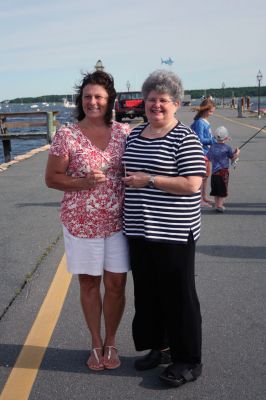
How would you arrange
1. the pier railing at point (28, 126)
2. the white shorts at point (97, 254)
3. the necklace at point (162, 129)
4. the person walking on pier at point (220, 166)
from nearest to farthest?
the necklace at point (162, 129) < the white shorts at point (97, 254) < the person walking on pier at point (220, 166) < the pier railing at point (28, 126)

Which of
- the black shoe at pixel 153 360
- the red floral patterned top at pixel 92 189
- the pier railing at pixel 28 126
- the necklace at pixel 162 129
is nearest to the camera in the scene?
the necklace at pixel 162 129

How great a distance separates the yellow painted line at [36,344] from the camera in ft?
10.3

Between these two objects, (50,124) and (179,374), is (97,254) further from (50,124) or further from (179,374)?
(50,124)

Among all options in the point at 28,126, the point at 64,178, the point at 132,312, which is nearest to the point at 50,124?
the point at 28,126

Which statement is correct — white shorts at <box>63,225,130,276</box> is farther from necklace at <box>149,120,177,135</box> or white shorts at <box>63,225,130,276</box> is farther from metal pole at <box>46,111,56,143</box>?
metal pole at <box>46,111,56,143</box>

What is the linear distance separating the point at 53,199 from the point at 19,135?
1181cm

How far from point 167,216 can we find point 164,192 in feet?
0.46

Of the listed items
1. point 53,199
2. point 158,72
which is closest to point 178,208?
point 158,72

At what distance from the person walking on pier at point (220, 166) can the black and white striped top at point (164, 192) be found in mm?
4522

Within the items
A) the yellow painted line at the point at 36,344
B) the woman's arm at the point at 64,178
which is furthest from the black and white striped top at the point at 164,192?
the yellow painted line at the point at 36,344

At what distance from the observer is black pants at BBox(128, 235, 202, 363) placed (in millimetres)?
3107

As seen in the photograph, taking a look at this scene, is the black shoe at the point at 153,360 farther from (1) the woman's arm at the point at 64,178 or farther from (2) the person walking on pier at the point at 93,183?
(1) the woman's arm at the point at 64,178

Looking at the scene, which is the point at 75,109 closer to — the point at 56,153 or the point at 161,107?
the point at 56,153

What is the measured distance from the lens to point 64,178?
10.4 feet
